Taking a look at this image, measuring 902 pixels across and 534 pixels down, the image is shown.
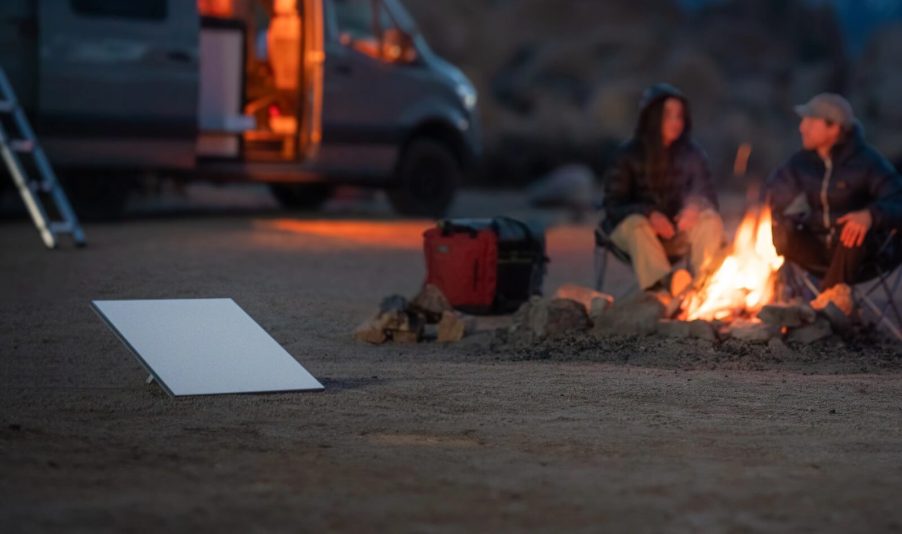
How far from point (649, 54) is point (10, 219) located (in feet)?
133

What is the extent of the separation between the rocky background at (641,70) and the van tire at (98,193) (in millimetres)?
11050

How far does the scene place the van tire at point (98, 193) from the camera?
1427cm

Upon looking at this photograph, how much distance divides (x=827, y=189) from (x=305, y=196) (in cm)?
885

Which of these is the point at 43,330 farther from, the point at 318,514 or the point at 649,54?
the point at 649,54

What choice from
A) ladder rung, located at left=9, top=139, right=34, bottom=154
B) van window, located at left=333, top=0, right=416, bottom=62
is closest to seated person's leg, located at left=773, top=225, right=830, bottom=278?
ladder rung, located at left=9, top=139, right=34, bottom=154

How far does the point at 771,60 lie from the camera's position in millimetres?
57000

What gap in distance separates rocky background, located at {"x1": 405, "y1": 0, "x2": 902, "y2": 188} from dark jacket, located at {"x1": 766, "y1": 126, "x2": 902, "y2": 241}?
16125 mm

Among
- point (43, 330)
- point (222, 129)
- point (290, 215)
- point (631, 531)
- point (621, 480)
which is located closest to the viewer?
point (631, 531)

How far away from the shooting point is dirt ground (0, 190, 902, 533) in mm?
4652

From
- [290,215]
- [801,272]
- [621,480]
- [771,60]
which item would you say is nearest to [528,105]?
[771,60]

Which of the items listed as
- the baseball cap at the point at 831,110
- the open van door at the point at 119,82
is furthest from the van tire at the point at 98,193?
the baseball cap at the point at 831,110

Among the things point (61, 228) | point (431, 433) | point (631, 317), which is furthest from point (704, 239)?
point (61, 228)

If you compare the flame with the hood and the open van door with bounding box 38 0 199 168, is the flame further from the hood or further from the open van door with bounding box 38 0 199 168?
the open van door with bounding box 38 0 199 168

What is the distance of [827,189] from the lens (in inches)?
351
